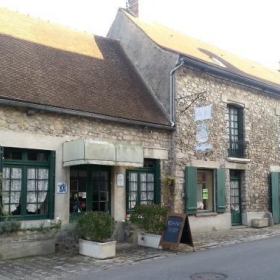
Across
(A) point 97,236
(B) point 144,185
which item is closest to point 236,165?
(B) point 144,185

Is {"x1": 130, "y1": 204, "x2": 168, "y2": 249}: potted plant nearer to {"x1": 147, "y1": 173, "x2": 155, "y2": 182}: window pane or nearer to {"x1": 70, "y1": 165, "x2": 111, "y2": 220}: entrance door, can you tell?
{"x1": 70, "y1": 165, "x2": 111, "y2": 220}: entrance door

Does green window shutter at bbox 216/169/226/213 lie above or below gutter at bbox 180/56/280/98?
below

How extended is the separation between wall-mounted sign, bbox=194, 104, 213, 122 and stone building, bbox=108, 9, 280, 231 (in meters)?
0.03

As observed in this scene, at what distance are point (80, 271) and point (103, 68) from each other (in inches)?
294

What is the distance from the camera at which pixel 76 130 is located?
35.2 ft

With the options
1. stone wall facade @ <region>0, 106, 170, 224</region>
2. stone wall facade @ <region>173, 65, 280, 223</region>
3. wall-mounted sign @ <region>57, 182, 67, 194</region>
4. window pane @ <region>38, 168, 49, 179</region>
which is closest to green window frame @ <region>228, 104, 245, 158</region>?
stone wall facade @ <region>173, 65, 280, 223</region>

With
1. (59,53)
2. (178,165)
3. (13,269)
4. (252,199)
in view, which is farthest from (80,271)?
(252,199)

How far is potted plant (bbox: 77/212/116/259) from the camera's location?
30.0 feet

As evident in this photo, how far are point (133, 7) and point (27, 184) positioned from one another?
34.5ft

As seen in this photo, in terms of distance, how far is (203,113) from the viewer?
12289 millimetres

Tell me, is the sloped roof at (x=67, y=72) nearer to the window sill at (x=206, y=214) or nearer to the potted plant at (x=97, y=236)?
the potted plant at (x=97, y=236)

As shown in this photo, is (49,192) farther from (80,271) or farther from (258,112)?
(258,112)

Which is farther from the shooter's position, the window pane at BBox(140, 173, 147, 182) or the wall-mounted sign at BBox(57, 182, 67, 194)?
the window pane at BBox(140, 173, 147, 182)

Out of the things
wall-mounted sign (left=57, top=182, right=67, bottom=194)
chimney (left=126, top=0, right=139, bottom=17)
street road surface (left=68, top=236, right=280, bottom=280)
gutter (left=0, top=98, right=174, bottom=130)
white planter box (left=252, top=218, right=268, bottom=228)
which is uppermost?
chimney (left=126, top=0, right=139, bottom=17)
